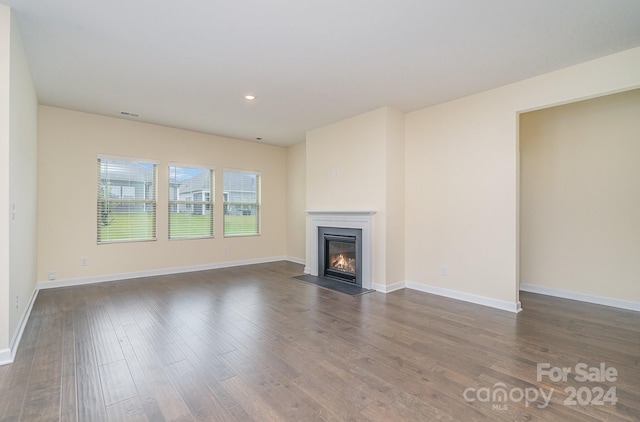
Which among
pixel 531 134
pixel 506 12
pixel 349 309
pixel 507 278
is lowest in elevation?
pixel 349 309

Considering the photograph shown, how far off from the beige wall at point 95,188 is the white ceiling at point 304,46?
67 cm

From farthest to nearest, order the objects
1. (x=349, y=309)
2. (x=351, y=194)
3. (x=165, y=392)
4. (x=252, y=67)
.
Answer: (x=351, y=194), (x=349, y=309), (x=252, y=67), (x=165, y=392)

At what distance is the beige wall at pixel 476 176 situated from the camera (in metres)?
3.32

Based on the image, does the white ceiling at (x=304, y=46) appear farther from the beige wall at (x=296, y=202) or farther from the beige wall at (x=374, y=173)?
the beige wall at (x=296, y=202)

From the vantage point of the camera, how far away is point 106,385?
208cm

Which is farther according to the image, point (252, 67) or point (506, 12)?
point (252, 67)

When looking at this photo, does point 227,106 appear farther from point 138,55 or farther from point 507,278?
point 507,278

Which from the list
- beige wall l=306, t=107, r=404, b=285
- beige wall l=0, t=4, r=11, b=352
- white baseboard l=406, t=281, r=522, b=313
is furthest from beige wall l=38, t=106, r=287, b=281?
white baseboard l=406, t=281, r=522, b=313

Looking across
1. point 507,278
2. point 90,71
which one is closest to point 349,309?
point 507,278

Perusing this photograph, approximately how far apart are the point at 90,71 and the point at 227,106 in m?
1.67

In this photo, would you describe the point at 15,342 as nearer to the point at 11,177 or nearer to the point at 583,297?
the point at 11,177

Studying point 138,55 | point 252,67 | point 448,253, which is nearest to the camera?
point 138,55

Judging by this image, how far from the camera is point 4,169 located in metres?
2.37

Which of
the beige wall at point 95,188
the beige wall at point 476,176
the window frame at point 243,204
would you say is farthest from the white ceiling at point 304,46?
the window frame at point 243,204
